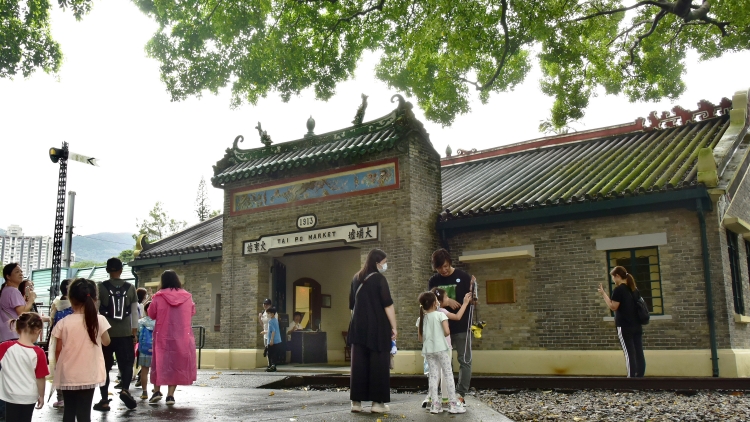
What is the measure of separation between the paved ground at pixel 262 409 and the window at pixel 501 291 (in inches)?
220

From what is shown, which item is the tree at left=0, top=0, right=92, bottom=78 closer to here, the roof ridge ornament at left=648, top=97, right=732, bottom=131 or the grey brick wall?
the grey brick wall

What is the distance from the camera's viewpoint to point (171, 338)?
324 inches

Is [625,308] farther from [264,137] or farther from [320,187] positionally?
[264,137]

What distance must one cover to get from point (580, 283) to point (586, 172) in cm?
311

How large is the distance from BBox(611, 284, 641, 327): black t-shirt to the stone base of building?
287cm

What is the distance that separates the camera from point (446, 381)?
7059 millimetres

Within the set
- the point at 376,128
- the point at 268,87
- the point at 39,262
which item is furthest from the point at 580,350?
the point at 39,262

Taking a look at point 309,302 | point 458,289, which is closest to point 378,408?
point 458,289

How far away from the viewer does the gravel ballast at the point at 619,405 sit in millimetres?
6949

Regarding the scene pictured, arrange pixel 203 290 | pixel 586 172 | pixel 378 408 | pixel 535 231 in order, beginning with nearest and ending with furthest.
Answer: pixel 378 408 < pixel 535 231 < pixel 586 172 < pixel 203 290

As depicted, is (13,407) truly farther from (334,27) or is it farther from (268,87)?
(334,27)

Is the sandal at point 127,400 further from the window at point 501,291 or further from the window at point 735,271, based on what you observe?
the window at point 735,271

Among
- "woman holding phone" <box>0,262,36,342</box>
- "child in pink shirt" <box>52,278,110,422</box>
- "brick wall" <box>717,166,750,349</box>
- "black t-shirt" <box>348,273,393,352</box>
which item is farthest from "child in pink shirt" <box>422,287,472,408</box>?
"brick wall" <box>717,166,750,349</box>

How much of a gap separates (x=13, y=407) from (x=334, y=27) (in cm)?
1091
